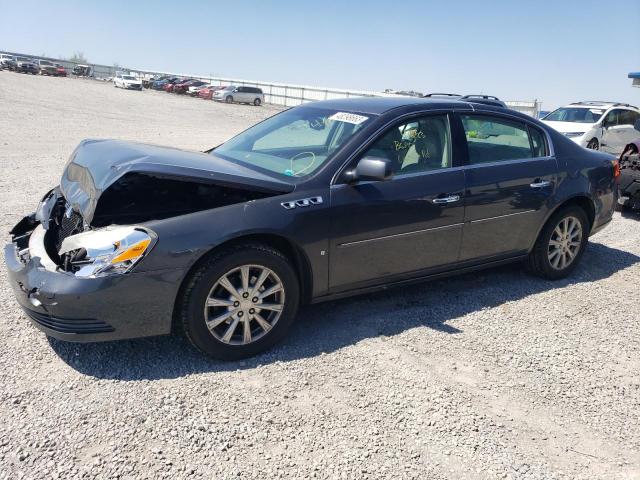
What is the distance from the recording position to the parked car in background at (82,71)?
6925 centimetres

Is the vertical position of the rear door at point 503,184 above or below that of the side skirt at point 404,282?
above

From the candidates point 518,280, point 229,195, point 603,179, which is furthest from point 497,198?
point 229,195

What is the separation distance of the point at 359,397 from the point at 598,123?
573 inches

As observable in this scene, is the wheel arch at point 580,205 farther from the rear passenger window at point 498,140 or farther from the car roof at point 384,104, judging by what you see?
the car roof at point 384,104

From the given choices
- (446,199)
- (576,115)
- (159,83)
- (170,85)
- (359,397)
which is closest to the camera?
(359,397)

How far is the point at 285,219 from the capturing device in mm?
3490

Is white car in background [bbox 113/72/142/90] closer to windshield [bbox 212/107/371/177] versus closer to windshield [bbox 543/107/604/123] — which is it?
windshield [bbox 543/107/604/123]

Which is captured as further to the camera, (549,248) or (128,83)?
(128,83)

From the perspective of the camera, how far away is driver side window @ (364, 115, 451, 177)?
402cm

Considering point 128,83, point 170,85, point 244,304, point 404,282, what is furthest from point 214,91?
point 244,304

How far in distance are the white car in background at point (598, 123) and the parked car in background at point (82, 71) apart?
67320 millimetres

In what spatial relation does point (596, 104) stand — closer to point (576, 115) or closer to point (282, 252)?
point (576, 115)

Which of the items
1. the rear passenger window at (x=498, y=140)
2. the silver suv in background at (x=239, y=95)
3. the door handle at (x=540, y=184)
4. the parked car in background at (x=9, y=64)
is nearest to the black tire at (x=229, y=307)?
the rear passenger window at (x=498, y=140)

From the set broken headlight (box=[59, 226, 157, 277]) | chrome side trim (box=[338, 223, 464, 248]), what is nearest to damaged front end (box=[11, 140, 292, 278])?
broken headlight (box=[59, 226, 157, 277])
